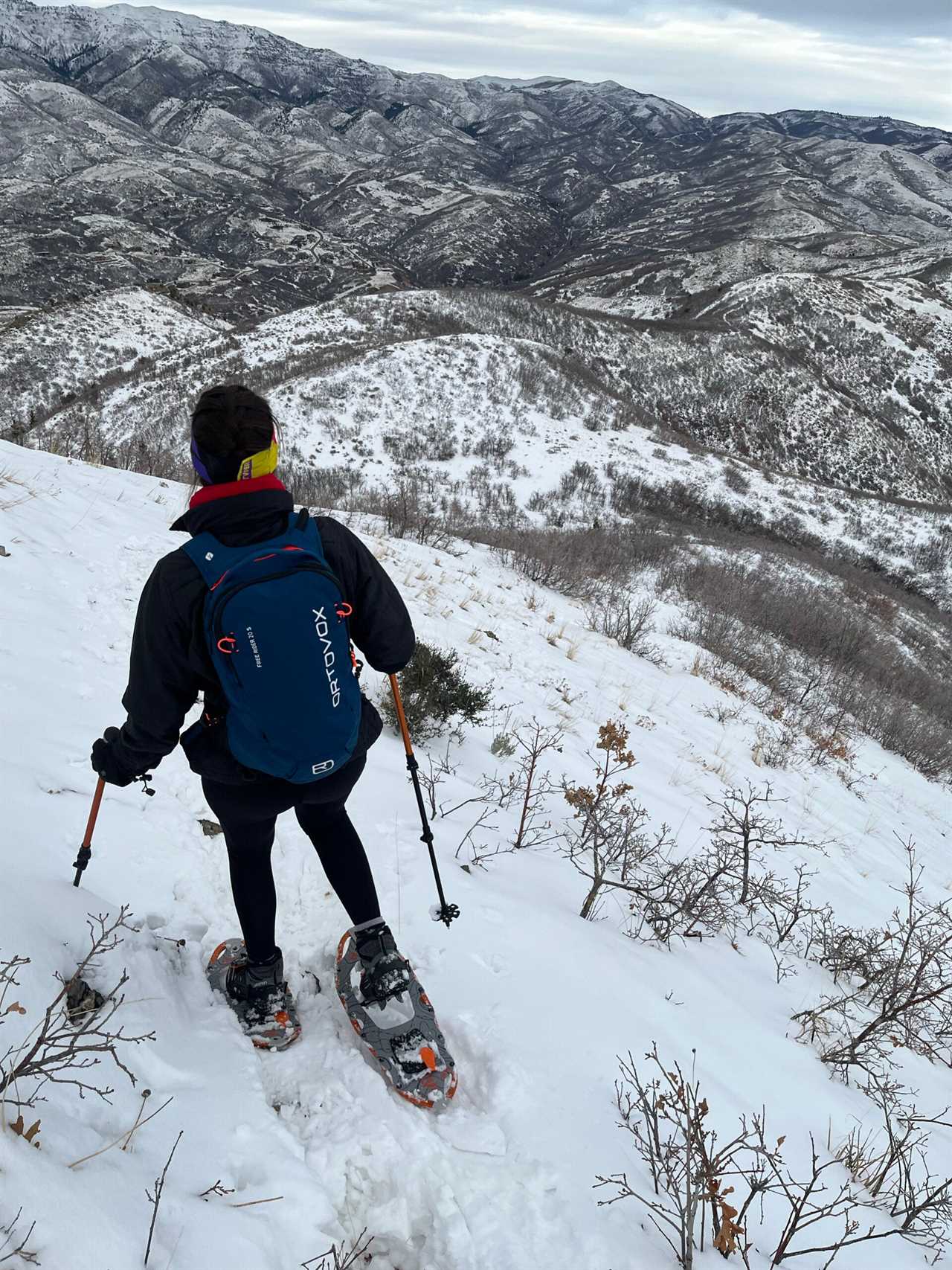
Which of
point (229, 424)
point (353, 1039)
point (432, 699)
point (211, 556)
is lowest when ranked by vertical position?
point (432, 699)

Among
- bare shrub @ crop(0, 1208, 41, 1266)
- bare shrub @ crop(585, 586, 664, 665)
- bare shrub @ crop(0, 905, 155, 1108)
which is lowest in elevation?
bare shrub @ crop(585, 586, 664, 665)

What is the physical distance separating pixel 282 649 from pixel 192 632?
0.27 m

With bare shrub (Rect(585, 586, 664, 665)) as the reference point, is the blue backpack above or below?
above

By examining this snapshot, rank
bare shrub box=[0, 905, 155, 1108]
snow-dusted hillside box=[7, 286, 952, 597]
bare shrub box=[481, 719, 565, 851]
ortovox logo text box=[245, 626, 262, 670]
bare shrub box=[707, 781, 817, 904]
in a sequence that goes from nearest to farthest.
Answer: bare shrub box=[0, 905, 155, 1108] < ortovox logo text box=[245, 626, 262, 670] < bare shrub box=[707, 781, 817, 904] < bare shrub box=[481, 719, 565, 851] < snow-dusted hillside box=[7, 286, 952, 597]

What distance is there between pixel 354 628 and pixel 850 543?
29015 mm

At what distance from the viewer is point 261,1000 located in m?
2.26

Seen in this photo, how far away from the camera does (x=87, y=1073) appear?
1.78 meters

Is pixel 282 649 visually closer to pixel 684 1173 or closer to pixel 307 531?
pixel 307 531

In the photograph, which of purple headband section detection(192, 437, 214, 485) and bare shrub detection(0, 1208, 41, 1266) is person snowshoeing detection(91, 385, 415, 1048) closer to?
purple headband section detection(192, 437, 214, 485)

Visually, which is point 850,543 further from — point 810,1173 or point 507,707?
point 810,1173

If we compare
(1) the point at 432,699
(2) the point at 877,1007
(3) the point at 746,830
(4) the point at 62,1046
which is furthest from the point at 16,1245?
(2) the point at 877,1007

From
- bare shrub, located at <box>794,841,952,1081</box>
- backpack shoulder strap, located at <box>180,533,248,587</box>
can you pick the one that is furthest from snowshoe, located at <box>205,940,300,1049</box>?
bare shrub, located at <box>794,841,952,1081</box>

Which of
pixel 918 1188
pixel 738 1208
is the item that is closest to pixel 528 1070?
pixel 738 1208

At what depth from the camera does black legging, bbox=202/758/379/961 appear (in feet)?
6.73
